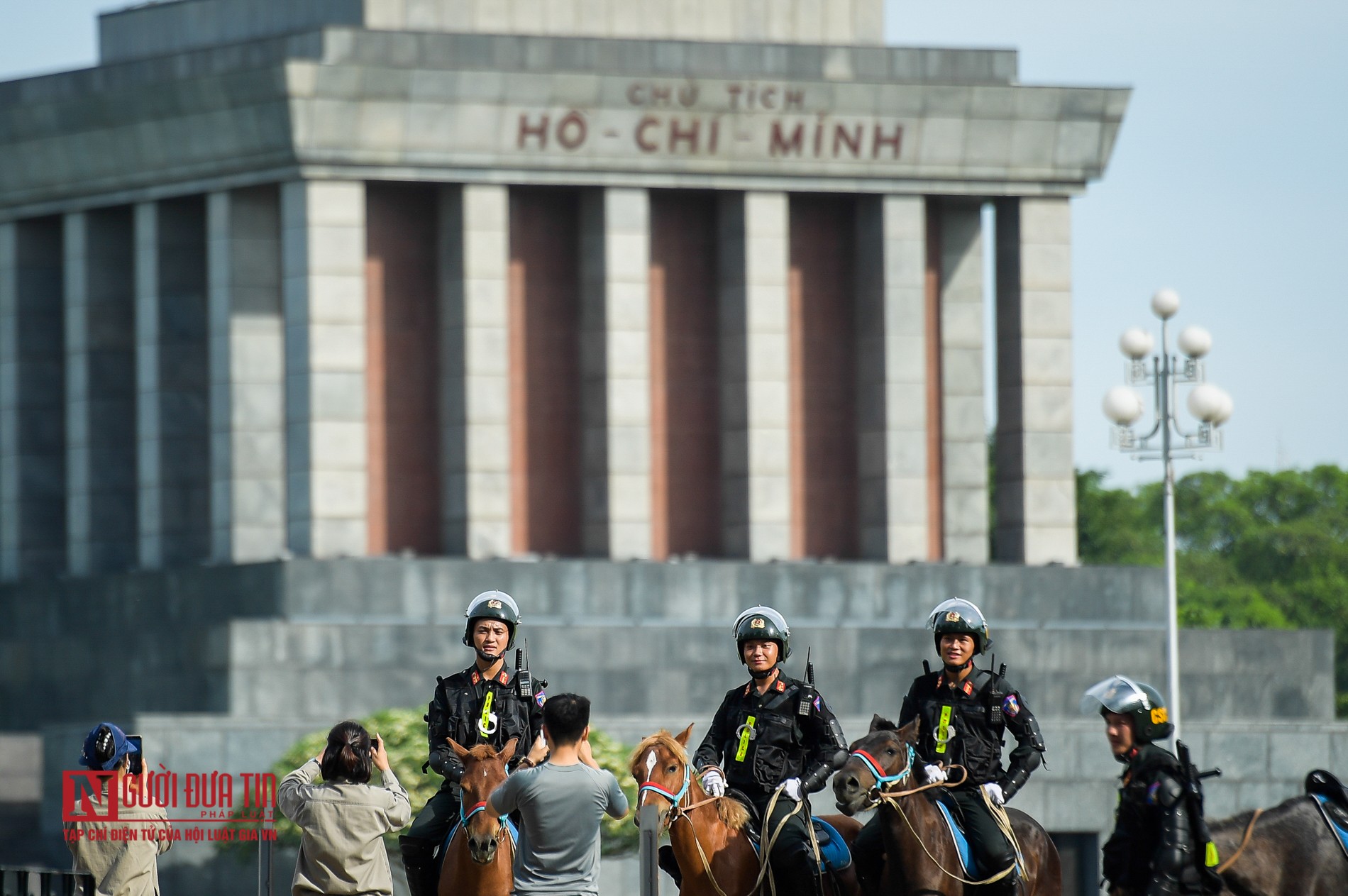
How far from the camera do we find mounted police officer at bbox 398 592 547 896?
1881 cm

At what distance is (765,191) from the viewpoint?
149ft

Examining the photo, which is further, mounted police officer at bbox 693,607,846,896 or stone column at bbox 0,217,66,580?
stone column at bbox 0,217,66,580

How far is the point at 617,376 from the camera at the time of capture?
4447 cm

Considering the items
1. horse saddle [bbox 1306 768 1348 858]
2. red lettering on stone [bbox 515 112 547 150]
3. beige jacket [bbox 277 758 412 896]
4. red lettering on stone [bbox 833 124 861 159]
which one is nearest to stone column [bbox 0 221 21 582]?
A: red lettering on stone [bbox 515 112 547 150]

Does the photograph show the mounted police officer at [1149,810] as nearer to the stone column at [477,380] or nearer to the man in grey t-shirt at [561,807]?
the man in grey t-shirt at [561,807]

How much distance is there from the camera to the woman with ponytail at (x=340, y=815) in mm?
17078

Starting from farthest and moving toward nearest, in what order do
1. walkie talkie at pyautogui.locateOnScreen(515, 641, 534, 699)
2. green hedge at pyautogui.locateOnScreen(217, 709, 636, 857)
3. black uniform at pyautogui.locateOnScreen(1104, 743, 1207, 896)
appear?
green hedge at pyautogui.locateOnScreen(217, 709, 636, 857)
walkie talkie at pyautogui.locateOnScreen(515, 641, 534, 699)
black uniform at pyautogui.locateOnScreen(1104, 743, 1207, 896)

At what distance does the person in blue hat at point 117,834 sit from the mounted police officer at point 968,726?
5268 mm

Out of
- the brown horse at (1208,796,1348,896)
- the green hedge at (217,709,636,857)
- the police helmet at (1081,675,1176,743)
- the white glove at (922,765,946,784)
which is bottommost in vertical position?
the green hedge at (217,709,636,857)

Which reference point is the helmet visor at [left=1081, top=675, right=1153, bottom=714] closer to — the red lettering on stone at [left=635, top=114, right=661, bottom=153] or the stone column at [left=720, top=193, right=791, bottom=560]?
the stone column at [left=720, top=193, right=791, bottom=560]

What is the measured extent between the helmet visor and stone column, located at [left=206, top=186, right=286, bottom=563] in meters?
29.1

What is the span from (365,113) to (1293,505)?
7985 centimetres

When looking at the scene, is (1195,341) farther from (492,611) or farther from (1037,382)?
(492,611)

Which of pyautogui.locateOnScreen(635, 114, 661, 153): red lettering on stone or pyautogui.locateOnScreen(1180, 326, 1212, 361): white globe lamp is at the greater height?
pyautogui.locateOnScreen(635, 114, 661, 153): red lettering on stone
